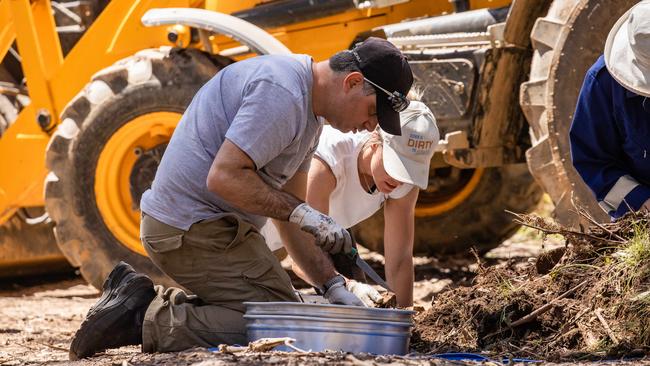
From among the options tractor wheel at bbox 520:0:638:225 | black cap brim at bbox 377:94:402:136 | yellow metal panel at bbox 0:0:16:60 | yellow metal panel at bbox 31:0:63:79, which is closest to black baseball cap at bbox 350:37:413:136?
black cap brim at bbox 377:94:402:136

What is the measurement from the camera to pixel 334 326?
4262mm

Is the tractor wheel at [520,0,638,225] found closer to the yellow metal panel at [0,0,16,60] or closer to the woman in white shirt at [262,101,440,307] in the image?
the woman in white shirt at [262,101,440,307]

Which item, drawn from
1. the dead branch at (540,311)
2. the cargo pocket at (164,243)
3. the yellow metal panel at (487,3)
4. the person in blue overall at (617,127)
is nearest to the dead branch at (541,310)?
the dead branch at (540,311)

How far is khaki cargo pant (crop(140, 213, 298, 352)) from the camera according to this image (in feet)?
15.9

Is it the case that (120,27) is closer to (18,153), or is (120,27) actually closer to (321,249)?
(18,153)

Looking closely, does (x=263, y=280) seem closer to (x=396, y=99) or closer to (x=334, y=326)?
(x=334, y=326)

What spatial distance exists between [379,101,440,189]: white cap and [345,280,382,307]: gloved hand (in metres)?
0.52

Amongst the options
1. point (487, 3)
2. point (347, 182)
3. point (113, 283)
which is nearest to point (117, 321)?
point (113, 283)

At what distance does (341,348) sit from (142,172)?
3.54 metres

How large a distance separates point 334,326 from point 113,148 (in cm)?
364

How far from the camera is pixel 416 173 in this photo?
5254 mm

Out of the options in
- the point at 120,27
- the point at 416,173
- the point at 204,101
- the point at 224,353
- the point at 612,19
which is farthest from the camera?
the point at 120,27

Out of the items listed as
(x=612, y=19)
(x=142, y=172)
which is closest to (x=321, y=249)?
(x=612, y=19)

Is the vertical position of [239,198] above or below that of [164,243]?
above
